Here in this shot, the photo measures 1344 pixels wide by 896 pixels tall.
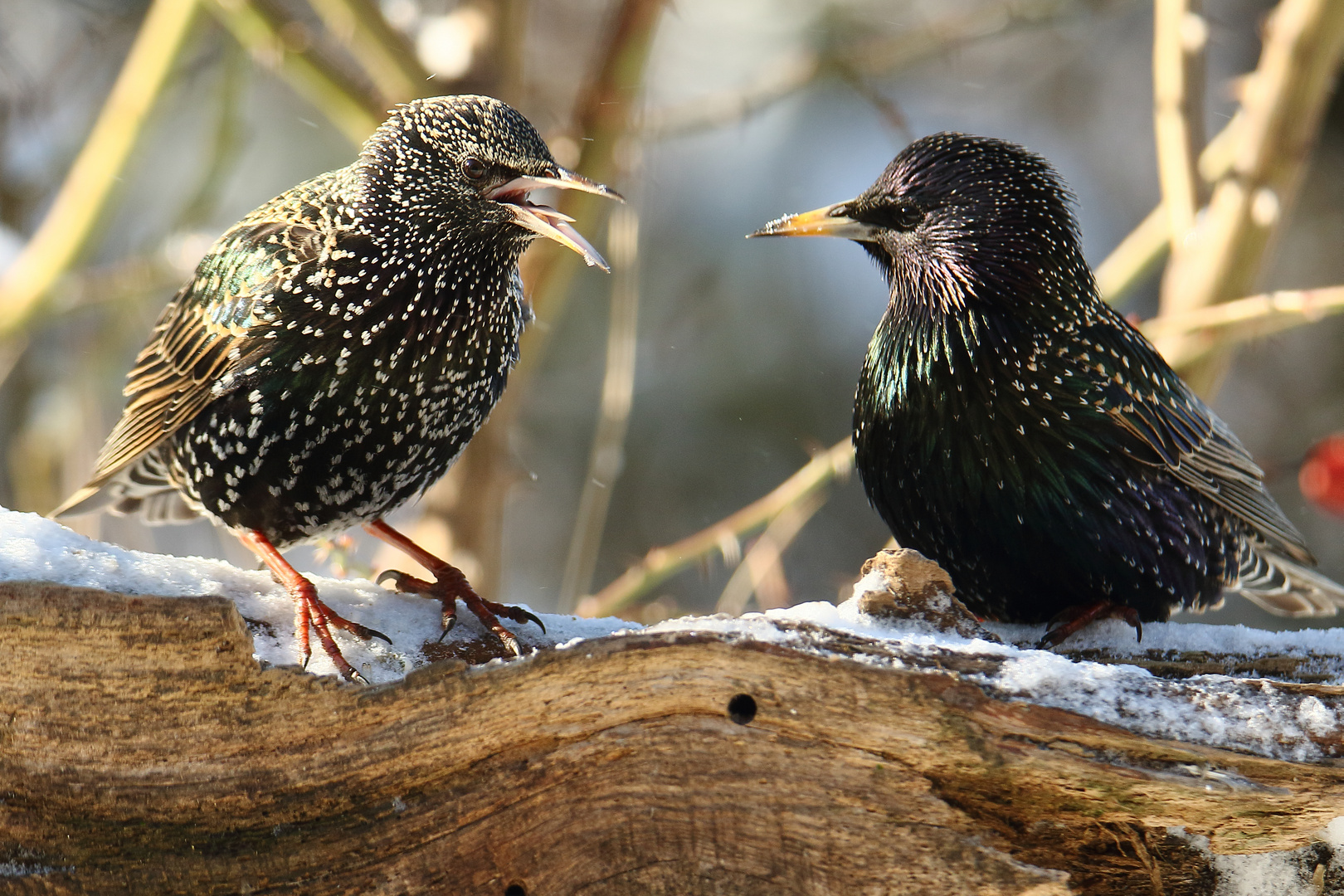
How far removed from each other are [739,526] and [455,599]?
3.67 feet

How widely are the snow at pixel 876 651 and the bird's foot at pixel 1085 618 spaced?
2.41ft

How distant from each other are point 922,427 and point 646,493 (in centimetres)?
504

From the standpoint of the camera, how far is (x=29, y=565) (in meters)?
2.11

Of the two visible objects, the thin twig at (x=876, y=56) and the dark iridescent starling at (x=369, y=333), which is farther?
the thin twig at (x=876, y=56)

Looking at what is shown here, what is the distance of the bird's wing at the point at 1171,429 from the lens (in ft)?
9.76

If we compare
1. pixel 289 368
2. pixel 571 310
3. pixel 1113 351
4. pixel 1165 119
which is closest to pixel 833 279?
pixel 571 310

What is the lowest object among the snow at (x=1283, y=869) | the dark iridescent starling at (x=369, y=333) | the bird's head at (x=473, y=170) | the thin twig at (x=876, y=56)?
the snow at (x=1283, y=869)

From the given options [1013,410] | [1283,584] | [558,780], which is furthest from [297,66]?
[1283,584]

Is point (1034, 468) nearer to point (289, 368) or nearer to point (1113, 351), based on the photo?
point (1113, 351)

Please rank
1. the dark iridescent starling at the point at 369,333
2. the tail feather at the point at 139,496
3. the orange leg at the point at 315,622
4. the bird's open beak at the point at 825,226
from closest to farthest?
the orange leg at the point at 315,622 < the dark iridescent starling at the point at 369,333 < the bird's open beak at the point at 825,226 < the tail feather at the point at 139,496

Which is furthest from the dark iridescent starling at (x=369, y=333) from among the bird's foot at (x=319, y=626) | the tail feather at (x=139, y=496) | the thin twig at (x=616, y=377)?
the thin twig at (x=616, y=377)

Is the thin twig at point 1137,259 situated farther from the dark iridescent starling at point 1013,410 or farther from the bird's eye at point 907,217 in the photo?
the bird's eye at point 907,217

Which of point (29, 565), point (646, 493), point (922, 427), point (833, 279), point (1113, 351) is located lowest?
point (29, 565)

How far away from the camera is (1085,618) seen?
116 inches
